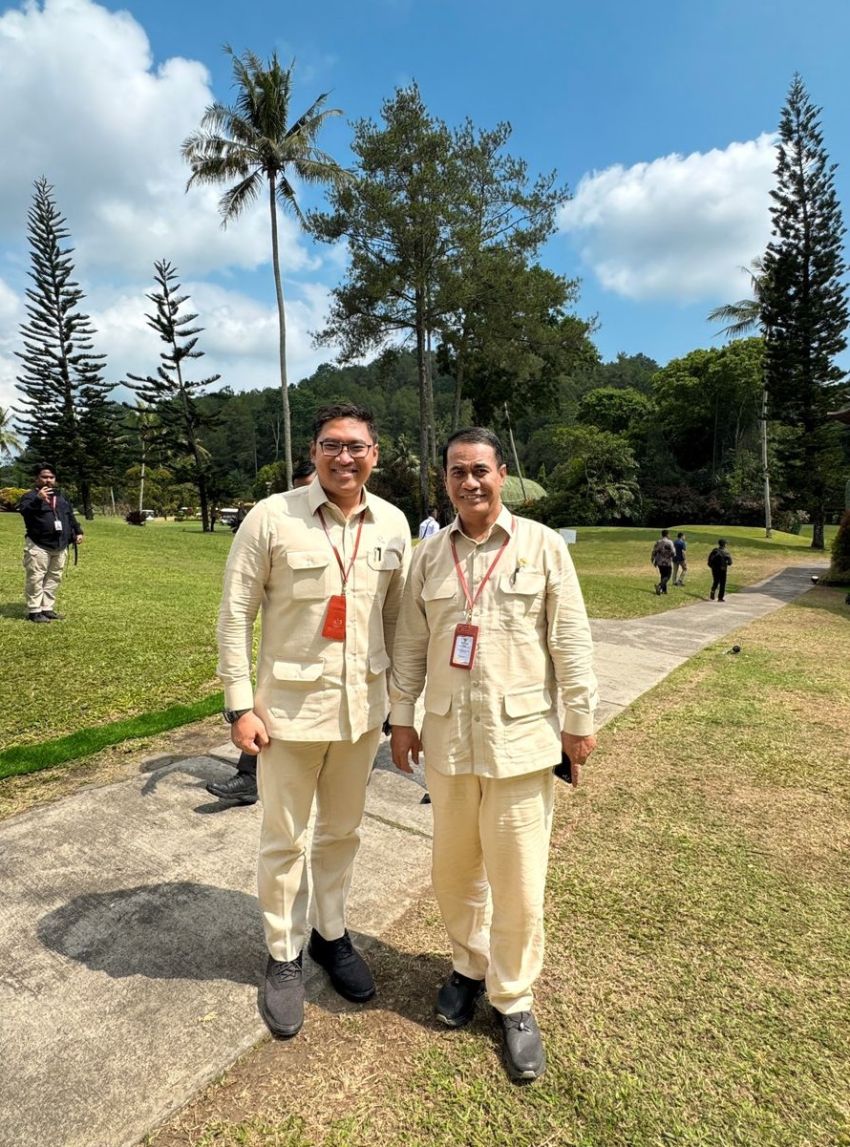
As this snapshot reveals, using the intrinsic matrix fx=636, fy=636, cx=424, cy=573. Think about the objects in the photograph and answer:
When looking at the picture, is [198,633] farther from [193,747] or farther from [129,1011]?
[129,1011]

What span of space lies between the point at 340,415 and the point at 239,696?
0.86 metres

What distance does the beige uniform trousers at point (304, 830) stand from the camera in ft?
6.02

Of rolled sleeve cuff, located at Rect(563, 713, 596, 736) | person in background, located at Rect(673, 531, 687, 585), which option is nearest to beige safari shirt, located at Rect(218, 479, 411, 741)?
rolled sleeve cuff, located at Rect(563, 713, 596, 736)

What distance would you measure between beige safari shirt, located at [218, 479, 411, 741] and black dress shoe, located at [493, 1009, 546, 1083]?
35.4 inches

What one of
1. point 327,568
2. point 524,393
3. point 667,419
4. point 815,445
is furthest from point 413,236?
point 667,419

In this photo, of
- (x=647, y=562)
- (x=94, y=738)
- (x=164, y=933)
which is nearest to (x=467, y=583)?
(x=164, y=933)

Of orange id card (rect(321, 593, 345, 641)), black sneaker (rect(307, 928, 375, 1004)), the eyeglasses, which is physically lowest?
black sneaker (rect(307, 928, 375, 1004))

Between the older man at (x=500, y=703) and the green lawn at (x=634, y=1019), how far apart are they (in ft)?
0.51

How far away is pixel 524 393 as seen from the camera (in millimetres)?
33219

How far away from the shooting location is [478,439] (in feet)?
5.82

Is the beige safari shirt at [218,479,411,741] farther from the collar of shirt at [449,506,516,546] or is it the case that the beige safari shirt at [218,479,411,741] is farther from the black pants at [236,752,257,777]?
the black pants at [236,752,257,777]

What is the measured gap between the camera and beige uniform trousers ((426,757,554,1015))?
1.72m

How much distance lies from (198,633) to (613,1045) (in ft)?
19.1

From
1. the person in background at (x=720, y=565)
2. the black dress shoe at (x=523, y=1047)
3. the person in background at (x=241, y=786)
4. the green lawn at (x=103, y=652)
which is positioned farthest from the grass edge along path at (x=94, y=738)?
the person in background at (x=720, y=565)
